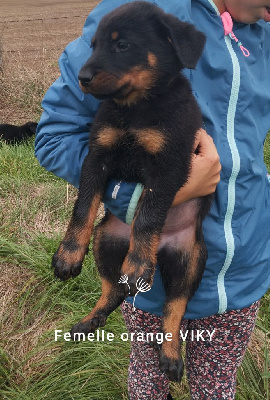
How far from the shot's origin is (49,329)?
3314mm

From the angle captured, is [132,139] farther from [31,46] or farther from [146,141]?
[31,46]

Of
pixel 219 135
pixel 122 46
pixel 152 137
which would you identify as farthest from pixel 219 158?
pixel 122 46

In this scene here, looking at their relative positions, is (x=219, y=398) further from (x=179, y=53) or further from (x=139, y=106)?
(x=179, y=53)

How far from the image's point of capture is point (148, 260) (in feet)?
5.68

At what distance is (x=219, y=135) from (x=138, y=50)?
48cm

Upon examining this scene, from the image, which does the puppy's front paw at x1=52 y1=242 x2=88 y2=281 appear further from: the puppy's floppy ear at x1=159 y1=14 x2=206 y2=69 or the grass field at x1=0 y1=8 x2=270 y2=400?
the grass field at x1=0 y1=8 x2=270 y2=400

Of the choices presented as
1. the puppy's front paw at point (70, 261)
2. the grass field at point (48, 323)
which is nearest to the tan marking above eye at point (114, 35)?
the puppy's front paw at point (70, 261)

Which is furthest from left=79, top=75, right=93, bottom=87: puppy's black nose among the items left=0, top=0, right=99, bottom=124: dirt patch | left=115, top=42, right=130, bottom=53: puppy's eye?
left=0, top=0, right=99, bottom=124: dirt patch

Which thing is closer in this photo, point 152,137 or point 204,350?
point 152,137

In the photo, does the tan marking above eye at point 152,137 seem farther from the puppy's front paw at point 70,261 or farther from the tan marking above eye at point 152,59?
the puppy's front paw at point 70,261

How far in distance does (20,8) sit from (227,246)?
17779 millimetres

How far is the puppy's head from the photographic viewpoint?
1.64m

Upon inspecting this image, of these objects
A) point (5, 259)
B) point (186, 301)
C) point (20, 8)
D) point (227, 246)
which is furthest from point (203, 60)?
point (20, 8)

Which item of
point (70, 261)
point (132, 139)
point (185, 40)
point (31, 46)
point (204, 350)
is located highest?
point (185, 40)
